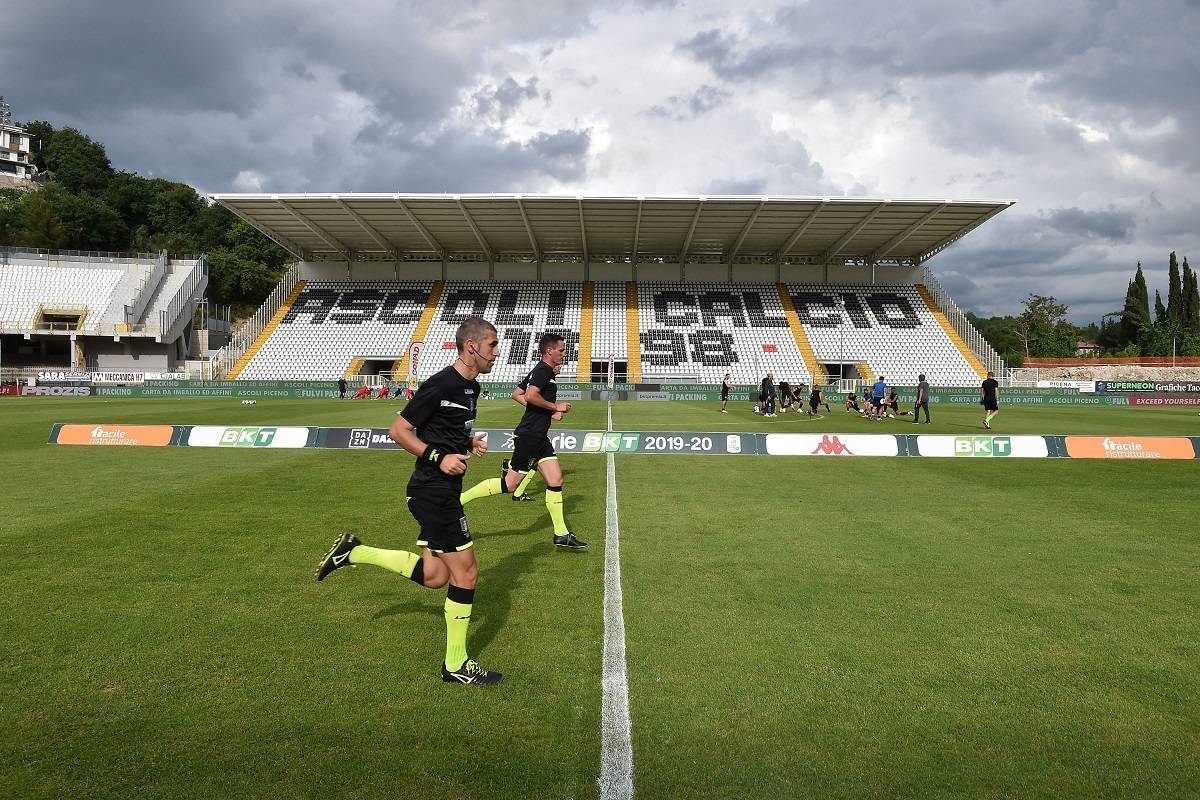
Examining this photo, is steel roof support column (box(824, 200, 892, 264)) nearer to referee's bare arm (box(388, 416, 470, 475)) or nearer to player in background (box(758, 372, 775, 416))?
player in background (box(758, 372, 775, 416))

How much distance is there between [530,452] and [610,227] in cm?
4552

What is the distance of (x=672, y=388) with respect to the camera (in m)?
43.3

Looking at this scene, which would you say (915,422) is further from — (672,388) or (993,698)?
(993,698)

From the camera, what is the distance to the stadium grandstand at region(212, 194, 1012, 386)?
159 ft

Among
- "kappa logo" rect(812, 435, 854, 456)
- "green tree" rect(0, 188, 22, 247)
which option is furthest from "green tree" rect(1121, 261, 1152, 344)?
"green tree" rect(0, 188, 22, 247)

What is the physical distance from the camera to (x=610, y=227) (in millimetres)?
51656

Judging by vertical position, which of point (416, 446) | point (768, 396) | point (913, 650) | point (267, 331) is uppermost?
point (267, 331)

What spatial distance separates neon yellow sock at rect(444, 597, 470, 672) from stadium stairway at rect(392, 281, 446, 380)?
146 feet

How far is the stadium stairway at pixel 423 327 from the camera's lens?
49594 millimetres

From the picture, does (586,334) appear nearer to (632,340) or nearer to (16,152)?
(632,340)

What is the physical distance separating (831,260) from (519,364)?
94.7 feet

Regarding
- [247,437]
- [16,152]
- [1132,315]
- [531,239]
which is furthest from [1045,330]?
[16,152]

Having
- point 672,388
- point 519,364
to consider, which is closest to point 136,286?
point 519,364

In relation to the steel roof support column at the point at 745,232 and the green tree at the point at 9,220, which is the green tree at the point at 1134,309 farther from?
the green tree at the point at 9,220
